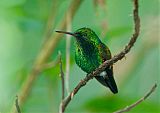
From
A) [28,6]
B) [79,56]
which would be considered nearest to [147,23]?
[28,6]

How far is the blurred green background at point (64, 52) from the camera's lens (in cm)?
154

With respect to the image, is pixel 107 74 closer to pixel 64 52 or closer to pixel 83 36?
pixel 83 36

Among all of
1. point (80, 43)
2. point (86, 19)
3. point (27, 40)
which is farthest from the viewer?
point (27, 40)

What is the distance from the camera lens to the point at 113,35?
1567 mm

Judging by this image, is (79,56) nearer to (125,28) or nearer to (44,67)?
(44,67)

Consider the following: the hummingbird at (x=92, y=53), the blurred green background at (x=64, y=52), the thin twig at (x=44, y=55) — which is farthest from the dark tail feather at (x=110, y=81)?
the thin twig at (x=44, y=55)

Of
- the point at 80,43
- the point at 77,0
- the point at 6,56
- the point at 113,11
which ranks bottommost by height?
the point at 6,56

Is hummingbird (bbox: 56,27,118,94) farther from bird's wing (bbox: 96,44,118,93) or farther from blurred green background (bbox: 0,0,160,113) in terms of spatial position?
blurred green background (bbox: 0,0,160,113)

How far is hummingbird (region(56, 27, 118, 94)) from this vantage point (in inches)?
27.2

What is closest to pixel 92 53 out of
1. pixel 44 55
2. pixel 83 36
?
pixel 83 36

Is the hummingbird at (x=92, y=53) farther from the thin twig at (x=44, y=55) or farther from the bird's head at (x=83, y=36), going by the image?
the thin twig at (x=44, y=55)

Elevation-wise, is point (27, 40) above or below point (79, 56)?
below

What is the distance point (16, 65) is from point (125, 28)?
720 mm

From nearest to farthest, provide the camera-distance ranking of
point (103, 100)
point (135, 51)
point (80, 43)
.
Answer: point (80, 43)
point (103, 100)
point (135, 51)
